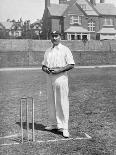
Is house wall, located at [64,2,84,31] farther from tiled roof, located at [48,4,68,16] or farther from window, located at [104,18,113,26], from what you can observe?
window, located at [104,18,113,26]

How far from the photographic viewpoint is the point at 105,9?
5394 centimetres

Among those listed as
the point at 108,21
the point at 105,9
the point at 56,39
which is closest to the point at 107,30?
the point at 108,21

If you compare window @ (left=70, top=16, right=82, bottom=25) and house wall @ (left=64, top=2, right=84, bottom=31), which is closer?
house wall @ (left=64, top=2, right=84, bottom=31)

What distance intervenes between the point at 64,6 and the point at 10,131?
153 ft

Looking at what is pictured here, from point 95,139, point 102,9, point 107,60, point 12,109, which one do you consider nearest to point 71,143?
point 95,139

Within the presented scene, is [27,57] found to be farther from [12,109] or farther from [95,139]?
[95,139]

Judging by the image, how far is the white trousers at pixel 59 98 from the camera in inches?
249

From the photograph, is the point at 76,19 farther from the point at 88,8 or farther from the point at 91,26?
the point at 88,8

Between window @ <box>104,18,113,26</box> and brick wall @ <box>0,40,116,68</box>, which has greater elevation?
window @ <box>104,18,113,26</box>

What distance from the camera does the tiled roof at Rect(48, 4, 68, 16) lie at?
50.0 meters

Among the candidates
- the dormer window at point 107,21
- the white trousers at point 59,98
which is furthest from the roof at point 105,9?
the white trousers at point 59,98

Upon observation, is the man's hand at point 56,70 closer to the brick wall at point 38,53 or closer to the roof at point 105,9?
the brick wall at point 38,53

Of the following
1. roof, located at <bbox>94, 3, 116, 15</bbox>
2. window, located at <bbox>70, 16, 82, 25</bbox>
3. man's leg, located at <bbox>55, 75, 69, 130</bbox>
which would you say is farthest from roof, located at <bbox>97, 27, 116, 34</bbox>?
man's leg, located at <bbox>55, 75, 69, 130</bbox>

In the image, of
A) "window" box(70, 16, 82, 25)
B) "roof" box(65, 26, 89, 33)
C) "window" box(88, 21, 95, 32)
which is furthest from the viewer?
"window" box(88, 21, 95, 32)
